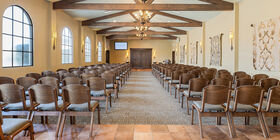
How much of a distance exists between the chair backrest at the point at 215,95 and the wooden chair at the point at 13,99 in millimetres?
2878

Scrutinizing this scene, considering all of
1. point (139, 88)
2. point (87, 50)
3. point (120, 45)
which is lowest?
point (139, 88)

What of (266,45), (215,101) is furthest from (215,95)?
(266,45)

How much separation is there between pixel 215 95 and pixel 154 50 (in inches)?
888

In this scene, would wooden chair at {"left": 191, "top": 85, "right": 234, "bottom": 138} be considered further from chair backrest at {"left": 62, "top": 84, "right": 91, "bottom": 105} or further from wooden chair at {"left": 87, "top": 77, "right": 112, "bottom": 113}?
wooden chair at {"left": 87, "top": 77, "right": 112, "bottom": 113}

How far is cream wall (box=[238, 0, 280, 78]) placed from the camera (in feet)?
20.1

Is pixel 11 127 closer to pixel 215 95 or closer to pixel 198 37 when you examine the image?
pixel 215 95

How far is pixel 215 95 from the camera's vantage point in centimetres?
327

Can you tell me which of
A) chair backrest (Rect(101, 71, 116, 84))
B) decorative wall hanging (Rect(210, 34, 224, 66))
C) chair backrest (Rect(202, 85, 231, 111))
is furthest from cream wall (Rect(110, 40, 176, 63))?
chair backrest (Rect(202, 85, 231, 111))

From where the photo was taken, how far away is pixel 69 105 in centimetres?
349

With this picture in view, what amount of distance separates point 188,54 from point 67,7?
11.5 meters

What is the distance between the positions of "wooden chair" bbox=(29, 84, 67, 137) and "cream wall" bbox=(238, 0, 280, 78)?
595cm

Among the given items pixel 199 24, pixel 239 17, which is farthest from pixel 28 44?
pixel 199 24

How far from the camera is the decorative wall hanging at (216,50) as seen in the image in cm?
1020

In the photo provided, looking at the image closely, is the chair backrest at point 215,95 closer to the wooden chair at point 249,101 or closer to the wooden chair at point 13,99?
the wooden chair at point 249,101
